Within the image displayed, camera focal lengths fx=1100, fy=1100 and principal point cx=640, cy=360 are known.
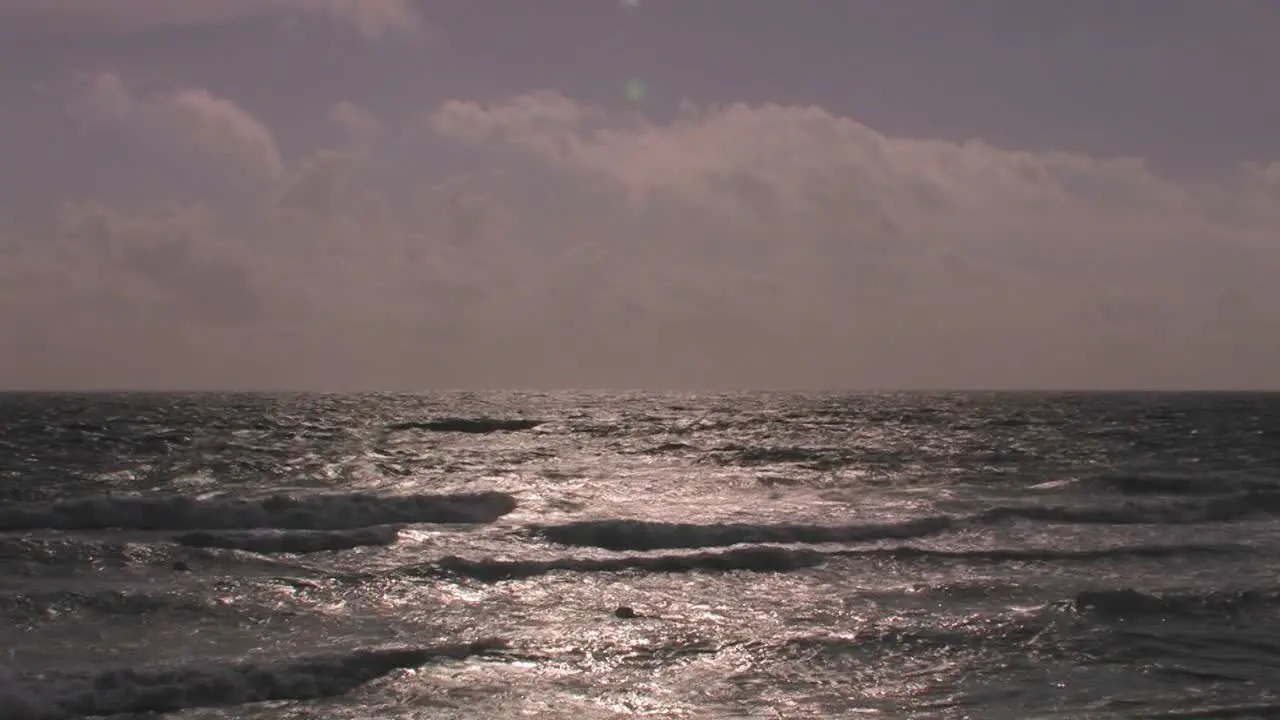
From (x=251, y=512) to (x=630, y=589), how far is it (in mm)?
12980

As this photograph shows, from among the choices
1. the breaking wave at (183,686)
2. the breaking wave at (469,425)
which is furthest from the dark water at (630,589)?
the breaking wave at (469,425)

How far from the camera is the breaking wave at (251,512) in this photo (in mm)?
27281

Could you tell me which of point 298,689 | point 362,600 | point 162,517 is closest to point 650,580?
point 362,600

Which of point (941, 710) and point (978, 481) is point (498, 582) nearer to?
point (941, 710)

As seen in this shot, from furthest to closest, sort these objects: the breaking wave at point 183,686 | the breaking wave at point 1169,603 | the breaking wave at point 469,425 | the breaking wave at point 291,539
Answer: the breaking wave at point 469,425 → the breaking wave at point 291,539 → the breaking wave at point 1169,603 → the breaking wave at point 183,686

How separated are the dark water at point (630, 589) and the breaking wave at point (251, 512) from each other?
10 cm

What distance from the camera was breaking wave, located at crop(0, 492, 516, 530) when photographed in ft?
89.5

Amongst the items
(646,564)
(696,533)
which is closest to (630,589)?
(646,564)

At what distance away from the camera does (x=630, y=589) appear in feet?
65.0

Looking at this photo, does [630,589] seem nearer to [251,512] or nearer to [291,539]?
[291,539]

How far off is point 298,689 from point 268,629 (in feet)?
10.9

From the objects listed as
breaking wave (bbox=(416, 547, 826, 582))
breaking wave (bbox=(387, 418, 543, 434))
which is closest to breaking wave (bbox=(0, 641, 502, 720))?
breaking wave (bbox=(416, 547, 826, 582))

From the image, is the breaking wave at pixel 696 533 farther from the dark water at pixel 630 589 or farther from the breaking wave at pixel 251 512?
the breaking wave at pixel 251 512

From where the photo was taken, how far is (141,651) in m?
14.8
